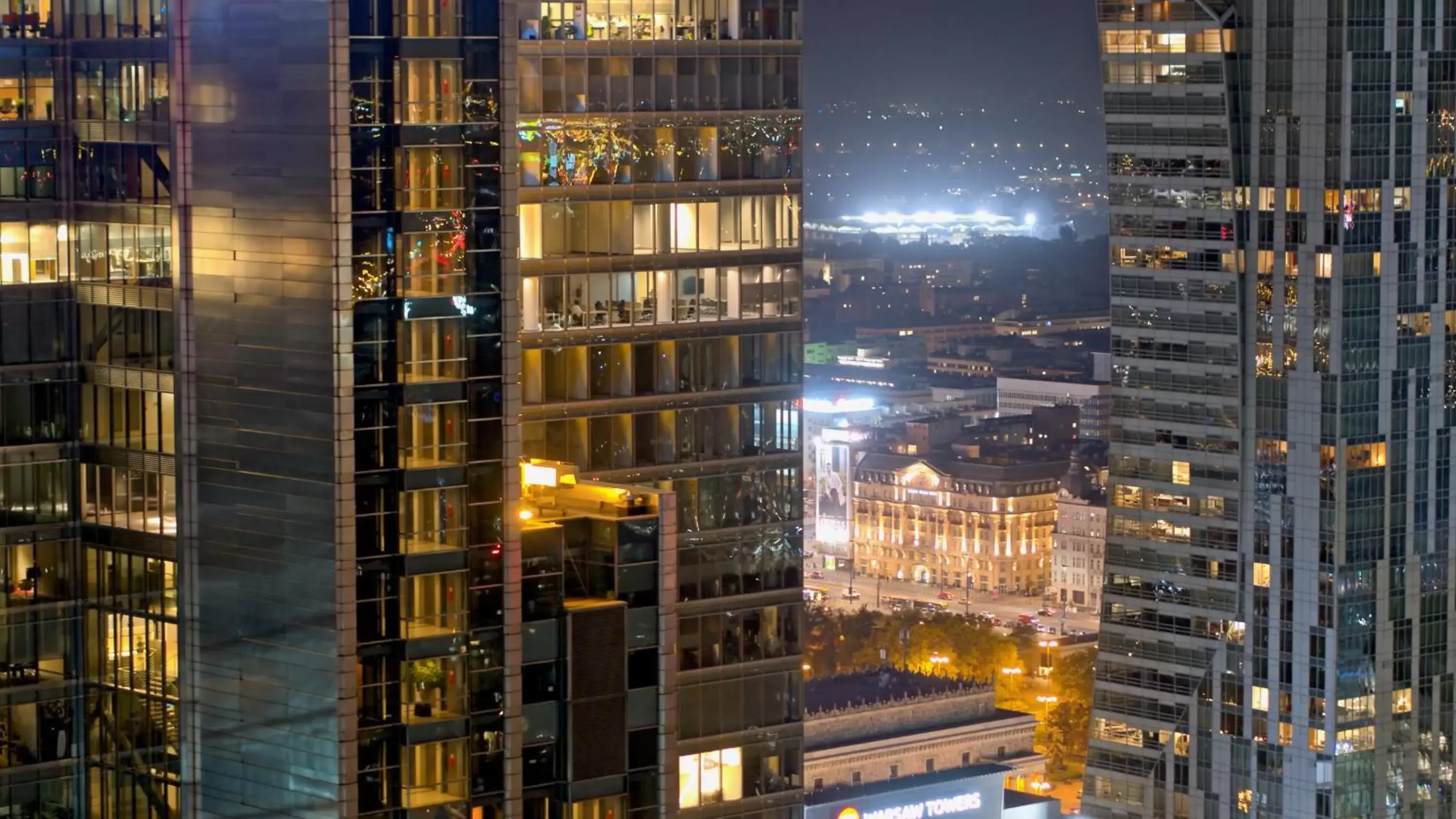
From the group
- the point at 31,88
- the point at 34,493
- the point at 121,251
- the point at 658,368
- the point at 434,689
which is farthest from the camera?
the point at 658,368

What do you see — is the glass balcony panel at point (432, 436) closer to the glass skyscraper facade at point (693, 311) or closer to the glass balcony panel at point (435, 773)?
the glass balcony panel at point (435, 773)

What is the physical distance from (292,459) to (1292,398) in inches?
3116

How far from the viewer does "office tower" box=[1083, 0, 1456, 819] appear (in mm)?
126625

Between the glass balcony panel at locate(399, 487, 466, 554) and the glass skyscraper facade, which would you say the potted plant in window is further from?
the glass skyscraper facade

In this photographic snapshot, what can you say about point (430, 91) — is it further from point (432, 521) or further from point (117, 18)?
point (117, 18)

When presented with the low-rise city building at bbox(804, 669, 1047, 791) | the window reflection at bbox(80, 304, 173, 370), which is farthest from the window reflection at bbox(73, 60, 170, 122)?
the low-rise city building at bbox(804, 669, 1047, 791)

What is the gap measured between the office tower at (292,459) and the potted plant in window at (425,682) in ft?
0.28

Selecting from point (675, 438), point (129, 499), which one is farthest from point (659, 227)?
point (129, 499)

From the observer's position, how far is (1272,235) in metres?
128

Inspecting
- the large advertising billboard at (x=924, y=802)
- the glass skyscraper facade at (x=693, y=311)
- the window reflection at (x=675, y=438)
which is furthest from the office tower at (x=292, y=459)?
the large advertising billboard at (x=924, y=802)

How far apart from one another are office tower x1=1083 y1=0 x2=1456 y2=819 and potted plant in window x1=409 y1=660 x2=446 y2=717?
7670cm

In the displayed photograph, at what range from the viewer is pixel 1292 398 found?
12838 centimetres

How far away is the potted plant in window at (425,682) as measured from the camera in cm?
5648

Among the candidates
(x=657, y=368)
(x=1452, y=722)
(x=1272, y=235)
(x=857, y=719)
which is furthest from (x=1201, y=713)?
(x=657, y=368)
